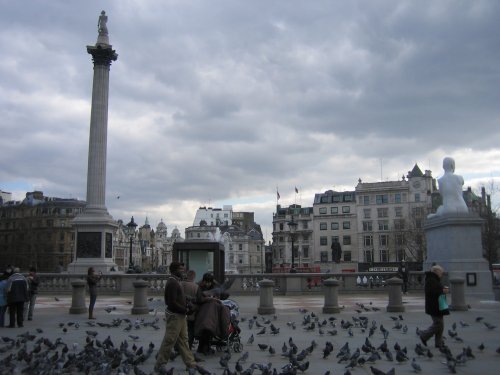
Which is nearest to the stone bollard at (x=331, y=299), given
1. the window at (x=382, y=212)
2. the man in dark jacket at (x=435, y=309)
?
the man in dark jacket at (x=435, y=309)

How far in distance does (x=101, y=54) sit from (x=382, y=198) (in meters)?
71.3

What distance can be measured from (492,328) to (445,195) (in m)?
13.7

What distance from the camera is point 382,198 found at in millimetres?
100375

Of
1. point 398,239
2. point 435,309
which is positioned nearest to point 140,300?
point 435,309

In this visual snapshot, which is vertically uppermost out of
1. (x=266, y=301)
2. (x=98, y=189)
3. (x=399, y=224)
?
(x=399, y=224)

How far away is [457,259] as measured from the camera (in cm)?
2548

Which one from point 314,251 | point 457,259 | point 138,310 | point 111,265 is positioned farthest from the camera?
point 314,251

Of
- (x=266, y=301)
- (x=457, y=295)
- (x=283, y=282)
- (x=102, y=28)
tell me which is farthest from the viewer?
(x=102, y=28)

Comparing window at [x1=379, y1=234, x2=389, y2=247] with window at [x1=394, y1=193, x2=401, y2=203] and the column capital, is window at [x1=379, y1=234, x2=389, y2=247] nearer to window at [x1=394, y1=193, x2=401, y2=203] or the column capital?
window at [x1=394, y1=193, x2=401, y2=203]

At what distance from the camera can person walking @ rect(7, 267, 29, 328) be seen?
15594mm

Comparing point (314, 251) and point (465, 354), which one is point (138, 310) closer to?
point (465, 354)

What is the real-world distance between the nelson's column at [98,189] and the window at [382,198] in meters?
70.0

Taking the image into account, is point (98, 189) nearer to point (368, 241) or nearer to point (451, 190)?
point (451, 190)

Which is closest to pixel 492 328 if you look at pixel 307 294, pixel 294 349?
pixel 294 349
